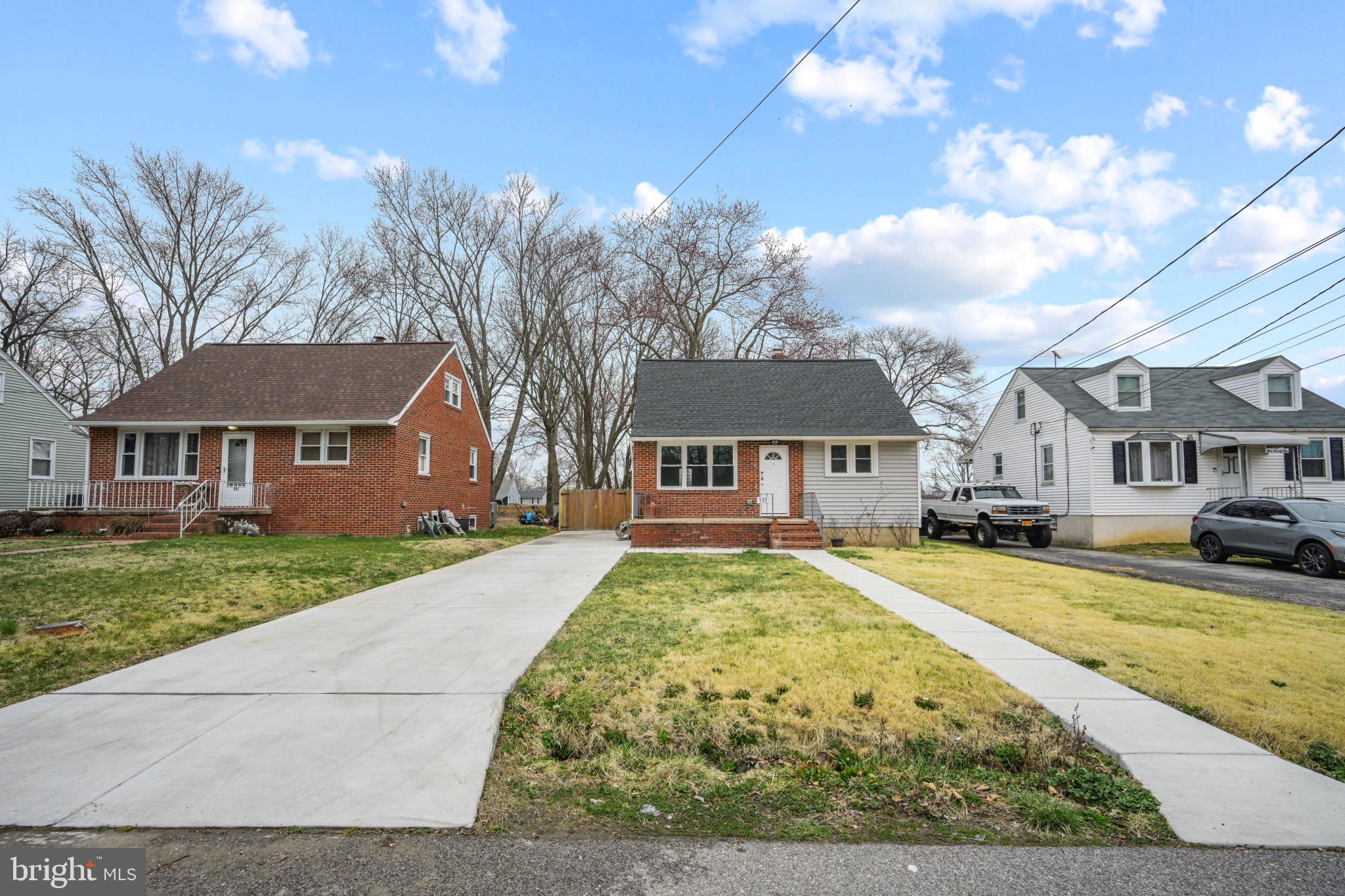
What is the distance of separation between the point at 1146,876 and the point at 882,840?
0.98 m

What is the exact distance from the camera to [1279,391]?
23406mm

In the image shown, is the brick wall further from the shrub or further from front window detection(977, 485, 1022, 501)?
the shrub

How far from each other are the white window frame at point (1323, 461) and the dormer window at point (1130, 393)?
4.92m

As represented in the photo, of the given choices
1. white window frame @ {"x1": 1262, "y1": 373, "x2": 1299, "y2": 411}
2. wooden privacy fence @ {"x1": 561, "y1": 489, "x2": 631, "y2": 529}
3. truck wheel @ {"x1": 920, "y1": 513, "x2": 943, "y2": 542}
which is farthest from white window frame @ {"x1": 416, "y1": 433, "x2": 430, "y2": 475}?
white window frame @ {"x1": 1262, "y1": 373, "x2": 1299, "y2": 411}

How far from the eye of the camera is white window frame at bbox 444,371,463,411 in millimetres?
23047

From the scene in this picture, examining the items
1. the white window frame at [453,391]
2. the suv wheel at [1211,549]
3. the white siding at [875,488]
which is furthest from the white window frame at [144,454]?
the suv wheel at [1211,549]

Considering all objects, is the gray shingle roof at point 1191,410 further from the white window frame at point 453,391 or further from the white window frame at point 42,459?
the white window frame at point 42,459

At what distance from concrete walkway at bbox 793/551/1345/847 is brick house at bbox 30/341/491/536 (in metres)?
17.2

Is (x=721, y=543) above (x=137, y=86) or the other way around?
the other way around

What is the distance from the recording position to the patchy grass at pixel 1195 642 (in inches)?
173

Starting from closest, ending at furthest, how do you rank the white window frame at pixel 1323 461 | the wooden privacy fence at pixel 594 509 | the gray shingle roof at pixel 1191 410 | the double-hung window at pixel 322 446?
the double-hung window at pixel 322 446 < the white window frame at pixel 1323 461 < the gray shingle roof at pixel 1191 410 < the wooden privacy fence at pixel 594 509

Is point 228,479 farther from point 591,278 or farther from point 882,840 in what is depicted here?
point 882,840

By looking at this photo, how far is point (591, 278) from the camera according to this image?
1257 inches

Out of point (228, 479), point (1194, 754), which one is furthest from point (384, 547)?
point (1194, 754)
